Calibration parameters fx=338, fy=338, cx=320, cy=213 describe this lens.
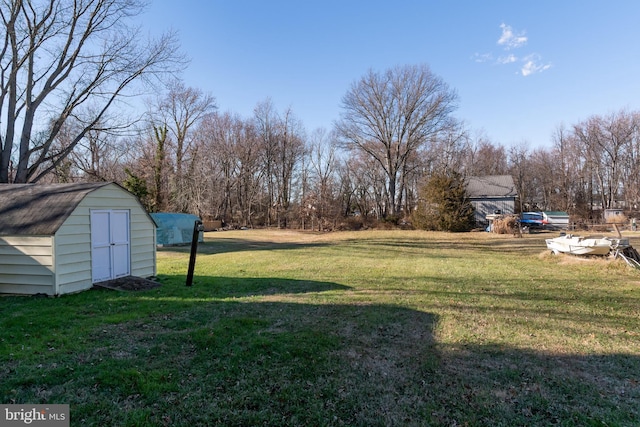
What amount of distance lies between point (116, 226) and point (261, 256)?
6661 millimetres

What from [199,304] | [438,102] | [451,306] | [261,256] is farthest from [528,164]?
[199,304]

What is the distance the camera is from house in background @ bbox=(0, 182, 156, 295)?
6.67 meters

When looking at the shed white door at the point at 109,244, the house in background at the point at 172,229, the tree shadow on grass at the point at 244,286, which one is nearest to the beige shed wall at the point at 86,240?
the shed white door at the point at 109,244

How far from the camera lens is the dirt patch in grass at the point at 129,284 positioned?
7.46 metres

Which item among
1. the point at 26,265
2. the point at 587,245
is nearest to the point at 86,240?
the point at 26,265

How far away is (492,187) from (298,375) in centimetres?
3479

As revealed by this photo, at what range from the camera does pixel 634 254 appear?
10703 mm

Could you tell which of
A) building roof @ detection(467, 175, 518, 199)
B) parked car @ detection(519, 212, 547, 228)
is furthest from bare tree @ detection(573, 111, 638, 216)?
parked car @ detection(519, 212, 547, 228)

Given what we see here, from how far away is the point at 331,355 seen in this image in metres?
3.93

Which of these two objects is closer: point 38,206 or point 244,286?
point 38,206

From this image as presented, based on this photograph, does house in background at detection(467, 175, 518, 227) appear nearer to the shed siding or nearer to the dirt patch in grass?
the dirt patch in grass

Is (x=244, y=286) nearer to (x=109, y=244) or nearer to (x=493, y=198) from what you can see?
(x=109, y=244)

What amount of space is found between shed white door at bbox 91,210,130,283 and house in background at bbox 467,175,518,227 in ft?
96.0

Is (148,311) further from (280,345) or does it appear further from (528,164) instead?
(528,164)
